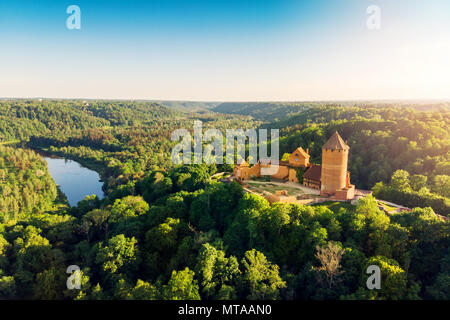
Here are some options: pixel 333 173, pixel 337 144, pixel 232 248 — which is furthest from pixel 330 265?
pixel 337 144

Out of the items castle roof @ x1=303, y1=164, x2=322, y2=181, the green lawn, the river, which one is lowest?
the river

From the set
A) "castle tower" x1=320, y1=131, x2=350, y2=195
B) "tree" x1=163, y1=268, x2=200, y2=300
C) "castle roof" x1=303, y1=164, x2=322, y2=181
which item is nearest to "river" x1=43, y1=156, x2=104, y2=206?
"castle roof" x1=303, y1=164, x2=322, y2=181

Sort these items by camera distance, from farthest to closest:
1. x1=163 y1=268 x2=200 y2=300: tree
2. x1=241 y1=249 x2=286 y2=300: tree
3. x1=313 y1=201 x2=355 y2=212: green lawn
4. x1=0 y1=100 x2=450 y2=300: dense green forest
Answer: x1=313 y1=201 x2=355 y2=212: green lawn, x1=0 y1=100 x2=450 y2=300: dense green forest, x1=241 y1=249 x2=286 y2=300: tree, x1=163 y1=268 x2=200 y2=300: tree

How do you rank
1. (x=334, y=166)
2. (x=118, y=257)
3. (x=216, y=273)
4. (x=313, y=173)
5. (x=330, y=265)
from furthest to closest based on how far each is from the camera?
1. (x=313, y=173)
2. (x=334, y=166)
3. (x=118, y=257)
4. (x=216, y=273)
5. (x=330, y=265)

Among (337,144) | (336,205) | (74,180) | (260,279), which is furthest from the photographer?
(74,180)

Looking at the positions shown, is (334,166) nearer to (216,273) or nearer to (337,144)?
(337,144)

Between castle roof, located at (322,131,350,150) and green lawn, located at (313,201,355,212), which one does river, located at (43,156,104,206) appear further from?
castle roof, located at (322,131,350,150)

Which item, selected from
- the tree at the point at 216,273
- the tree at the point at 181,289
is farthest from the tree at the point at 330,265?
the tree at the point at 181,289
